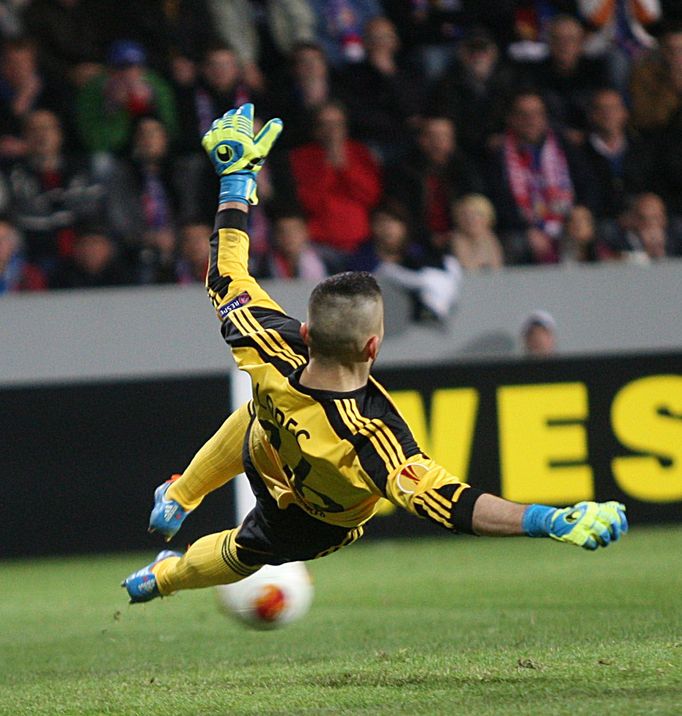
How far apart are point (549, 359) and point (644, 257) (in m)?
2.13

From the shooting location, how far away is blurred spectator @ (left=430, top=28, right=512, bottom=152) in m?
13.3

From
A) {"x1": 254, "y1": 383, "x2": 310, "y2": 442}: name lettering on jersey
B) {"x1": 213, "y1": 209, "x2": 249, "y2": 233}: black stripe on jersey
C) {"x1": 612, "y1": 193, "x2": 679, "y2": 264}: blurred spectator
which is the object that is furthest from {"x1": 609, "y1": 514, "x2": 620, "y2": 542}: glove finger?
{"x1": 612, "y1": 193, "x2": 679, "y2": 264}: blurred spectator

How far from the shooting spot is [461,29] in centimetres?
1405

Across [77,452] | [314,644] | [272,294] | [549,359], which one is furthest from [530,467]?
[314,644]

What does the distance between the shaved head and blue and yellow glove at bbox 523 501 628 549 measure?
0.94 m

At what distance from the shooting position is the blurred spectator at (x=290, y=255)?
39.0ft

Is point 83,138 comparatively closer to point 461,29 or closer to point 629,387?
point 461,29

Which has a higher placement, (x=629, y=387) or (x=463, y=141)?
(x=463, y=141)

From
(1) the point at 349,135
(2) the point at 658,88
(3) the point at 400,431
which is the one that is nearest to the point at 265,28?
(1) the point at 349,135

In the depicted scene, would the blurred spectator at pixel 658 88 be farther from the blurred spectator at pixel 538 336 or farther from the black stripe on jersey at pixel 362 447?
the black stripe on jersey at pixel 362 447

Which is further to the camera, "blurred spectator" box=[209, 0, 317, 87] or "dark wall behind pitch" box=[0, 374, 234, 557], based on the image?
"blurred spectator" box=[209, 0, 317, 87]

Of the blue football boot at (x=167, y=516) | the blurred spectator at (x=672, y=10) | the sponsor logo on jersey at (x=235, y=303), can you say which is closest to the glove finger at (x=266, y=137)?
the sponsor logo on jersey at (x=235, y=303)

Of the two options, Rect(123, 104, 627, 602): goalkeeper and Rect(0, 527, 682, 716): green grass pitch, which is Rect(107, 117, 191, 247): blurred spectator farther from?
Rect(123, 104, 627, 602): goalkeeper

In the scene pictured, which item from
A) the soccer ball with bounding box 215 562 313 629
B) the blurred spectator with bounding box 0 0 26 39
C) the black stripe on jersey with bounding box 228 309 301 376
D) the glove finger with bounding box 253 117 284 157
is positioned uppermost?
the blurred spectator with bounding box 0 0 26 39
